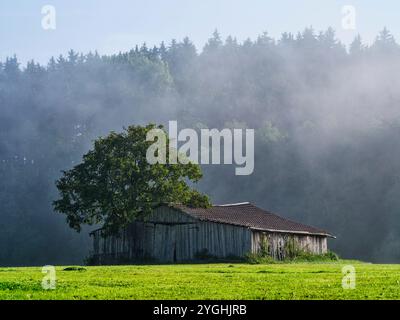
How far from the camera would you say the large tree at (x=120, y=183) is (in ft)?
210

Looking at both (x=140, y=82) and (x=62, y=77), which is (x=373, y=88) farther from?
(x=62, y=77)

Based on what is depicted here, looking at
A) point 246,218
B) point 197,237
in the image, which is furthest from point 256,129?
point 197,237

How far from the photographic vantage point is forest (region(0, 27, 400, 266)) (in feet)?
402

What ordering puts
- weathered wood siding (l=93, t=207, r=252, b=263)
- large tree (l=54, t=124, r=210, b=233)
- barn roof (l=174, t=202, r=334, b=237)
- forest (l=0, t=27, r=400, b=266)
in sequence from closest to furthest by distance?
weathered wood siding (l=93, t=207, r=252, b=263) < large tree (l=54, t=124, r=210, b=233) < barn roof (l=174, t=202, r=334, b=237) < forest (l=0, t=27, r=400, b=266)

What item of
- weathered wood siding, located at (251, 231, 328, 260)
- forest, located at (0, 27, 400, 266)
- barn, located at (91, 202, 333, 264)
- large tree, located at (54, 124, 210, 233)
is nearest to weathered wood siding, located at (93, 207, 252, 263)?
barn, located at (91, 202, 333, 264)

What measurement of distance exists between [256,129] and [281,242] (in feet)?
307

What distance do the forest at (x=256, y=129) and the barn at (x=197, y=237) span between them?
38015 millimetres

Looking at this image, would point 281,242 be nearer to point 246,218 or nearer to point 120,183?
point 246,218

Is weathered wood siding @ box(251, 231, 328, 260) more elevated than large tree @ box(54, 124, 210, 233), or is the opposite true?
large tree @ box(54, 124, 210, 233)

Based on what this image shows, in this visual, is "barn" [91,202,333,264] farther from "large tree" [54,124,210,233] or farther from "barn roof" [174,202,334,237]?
"large tree" [54,124,210,233]

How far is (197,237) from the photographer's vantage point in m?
65.6

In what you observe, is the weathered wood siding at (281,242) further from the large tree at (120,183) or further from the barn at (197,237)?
the large tree at (120,183)

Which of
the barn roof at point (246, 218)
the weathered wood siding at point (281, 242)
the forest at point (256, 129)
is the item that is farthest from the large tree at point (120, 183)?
the forest at point (256, 129)

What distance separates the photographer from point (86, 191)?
63812mm
